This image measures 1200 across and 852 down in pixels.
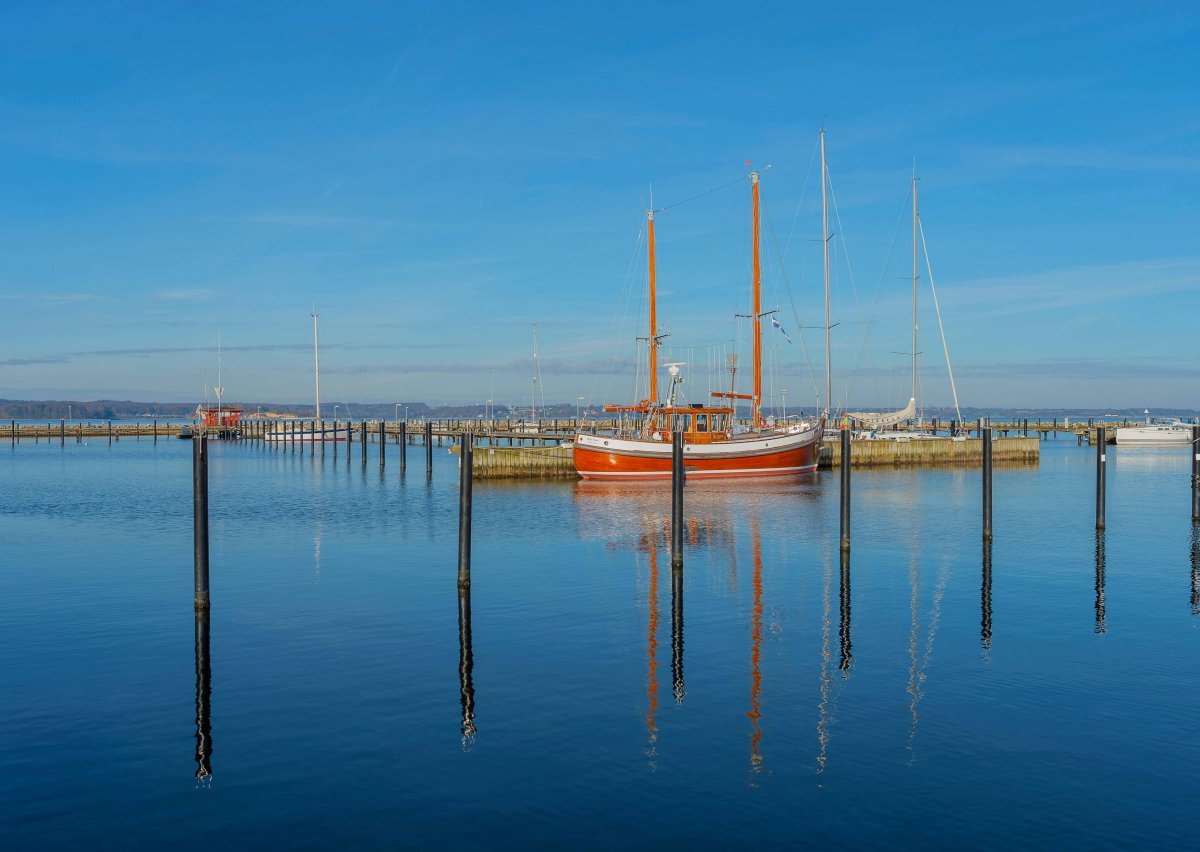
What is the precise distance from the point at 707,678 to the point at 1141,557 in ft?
65.6

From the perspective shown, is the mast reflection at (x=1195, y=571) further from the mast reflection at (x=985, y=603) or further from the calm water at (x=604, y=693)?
the mast reflection at (x=985, y=603)

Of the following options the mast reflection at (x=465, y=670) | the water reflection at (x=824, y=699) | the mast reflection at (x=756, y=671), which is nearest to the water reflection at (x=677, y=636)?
the mast reflection at (x=756, y=671)

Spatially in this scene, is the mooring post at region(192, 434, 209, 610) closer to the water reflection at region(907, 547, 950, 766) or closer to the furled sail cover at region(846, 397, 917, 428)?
the water reflection at region(907, 547, 950, 766)

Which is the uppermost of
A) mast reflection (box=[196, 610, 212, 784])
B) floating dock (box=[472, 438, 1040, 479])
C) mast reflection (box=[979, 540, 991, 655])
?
floating dock (box=[472, 438, 1040, 479])

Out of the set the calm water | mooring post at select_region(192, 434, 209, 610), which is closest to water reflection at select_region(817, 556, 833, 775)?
the calm water

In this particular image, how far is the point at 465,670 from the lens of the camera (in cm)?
1975

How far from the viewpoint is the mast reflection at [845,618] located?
66.7 feet

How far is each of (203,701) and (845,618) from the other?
44.1ft

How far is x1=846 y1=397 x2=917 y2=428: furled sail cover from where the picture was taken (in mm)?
90688

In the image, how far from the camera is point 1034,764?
1477 centimetres

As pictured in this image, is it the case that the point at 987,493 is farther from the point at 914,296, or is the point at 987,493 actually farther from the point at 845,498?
the point at 914,296

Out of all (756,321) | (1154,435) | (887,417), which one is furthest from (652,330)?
(1154,435)

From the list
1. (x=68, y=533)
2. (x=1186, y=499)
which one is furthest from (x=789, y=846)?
(x=1186, y=499)

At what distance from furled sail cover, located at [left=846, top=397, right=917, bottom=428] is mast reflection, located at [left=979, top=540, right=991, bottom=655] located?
59.5 metres
